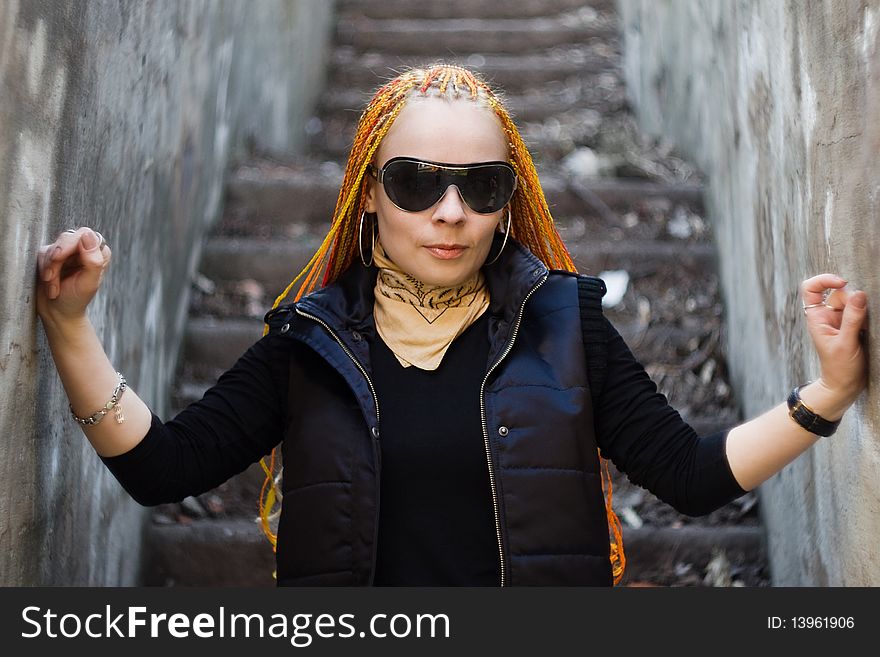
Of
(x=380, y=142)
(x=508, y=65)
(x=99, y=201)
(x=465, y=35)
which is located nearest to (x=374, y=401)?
(x=380, y=142)

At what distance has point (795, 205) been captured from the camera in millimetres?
2391

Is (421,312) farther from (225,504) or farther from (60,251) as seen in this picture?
(225,504)

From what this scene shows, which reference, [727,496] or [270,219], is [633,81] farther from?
[727,496]

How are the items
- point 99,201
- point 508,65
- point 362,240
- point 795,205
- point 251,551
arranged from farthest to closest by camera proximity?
point 508,65 < point 251,551 < point 795,205 < point 99,201 < point 362,240

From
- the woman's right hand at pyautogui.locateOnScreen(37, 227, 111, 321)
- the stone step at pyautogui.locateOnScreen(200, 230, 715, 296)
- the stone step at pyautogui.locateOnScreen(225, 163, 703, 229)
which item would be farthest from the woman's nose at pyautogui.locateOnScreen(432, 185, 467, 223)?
the stone step at pyautogui.locateOnScreen(225, 163, 703, 229)

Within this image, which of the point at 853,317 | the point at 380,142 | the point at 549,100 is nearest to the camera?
the point at 853,317

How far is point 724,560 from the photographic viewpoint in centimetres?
286

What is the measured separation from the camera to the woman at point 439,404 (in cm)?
178

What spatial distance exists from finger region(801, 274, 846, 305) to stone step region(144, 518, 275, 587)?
1.63 meters

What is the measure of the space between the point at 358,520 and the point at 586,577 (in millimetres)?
394

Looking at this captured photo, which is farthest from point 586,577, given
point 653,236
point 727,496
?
point 653,236

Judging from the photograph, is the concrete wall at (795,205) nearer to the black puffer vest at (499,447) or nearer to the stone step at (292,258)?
the stone step at (292,258)

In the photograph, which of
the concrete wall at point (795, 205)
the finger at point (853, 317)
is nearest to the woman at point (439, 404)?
the finger at point (853, 317)

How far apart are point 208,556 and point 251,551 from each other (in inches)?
4.6
